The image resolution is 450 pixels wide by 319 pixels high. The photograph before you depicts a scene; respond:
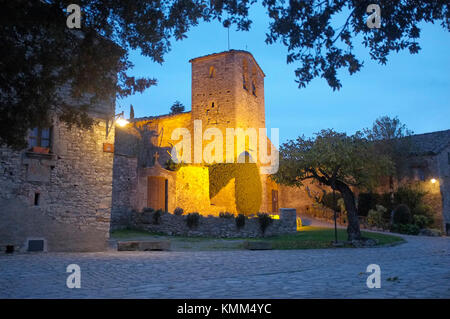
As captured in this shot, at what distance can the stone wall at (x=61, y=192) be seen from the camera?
412 inches

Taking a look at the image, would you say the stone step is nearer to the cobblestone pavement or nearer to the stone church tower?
the cobblestone pavement

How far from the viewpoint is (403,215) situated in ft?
75.5

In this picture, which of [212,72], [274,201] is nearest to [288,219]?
[274,201]

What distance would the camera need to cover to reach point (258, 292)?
4.47m

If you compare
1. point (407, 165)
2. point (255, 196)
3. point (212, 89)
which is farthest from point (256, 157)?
point (407, 165)

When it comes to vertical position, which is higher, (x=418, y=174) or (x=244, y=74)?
(x=244, y=74)

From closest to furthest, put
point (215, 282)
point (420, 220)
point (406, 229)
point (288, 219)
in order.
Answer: point (215, 282) → point (288, 219) → point (406, 229) → point (420, 220)

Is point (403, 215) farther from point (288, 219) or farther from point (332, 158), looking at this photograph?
point (332, 158)

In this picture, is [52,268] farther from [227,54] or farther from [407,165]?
[407,165]

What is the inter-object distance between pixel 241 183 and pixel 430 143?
15845 millimetres

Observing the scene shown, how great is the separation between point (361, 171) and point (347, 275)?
9844 millimetres

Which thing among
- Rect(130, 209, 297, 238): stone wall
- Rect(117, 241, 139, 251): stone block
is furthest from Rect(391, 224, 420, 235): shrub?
Rect(117, 241, 139, 251): stone block

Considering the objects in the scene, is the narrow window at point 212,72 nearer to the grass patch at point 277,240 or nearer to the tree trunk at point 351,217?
the grass patch at point 277,240

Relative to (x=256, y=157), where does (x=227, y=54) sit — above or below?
above
